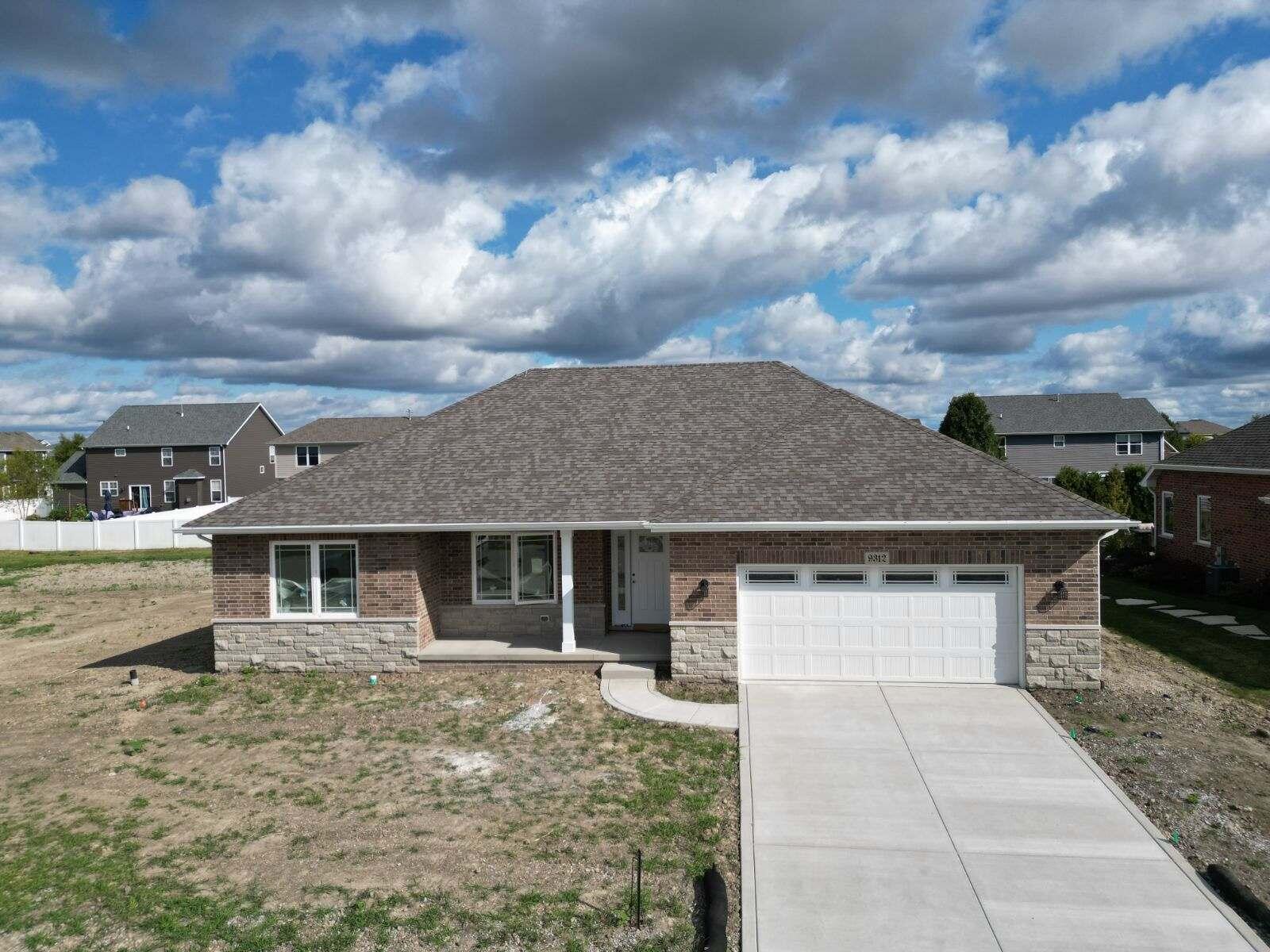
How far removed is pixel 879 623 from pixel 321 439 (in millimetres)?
50988

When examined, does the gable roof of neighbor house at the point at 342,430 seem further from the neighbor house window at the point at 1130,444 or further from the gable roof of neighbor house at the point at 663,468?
the neighbor house window at the point at 1130,444

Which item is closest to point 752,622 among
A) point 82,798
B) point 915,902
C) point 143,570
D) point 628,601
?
point 628,601

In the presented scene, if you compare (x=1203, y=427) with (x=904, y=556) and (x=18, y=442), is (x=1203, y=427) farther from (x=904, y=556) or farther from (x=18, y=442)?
(x=18, y=442)

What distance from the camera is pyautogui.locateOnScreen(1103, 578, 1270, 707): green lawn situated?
1355cm

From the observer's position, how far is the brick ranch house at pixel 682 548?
12.9 m

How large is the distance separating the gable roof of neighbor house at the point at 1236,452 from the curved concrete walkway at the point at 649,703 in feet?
56.2

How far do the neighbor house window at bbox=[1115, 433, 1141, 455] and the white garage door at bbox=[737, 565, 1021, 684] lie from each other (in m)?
46.2

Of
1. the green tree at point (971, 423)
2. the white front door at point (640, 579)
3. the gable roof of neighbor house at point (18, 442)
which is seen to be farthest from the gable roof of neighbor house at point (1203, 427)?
the gable roof of neighbor house at point (18, 442)

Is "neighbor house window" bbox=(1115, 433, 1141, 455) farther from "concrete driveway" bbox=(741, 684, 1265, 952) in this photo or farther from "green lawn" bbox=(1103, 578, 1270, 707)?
"concrete driveway" bbox=(741, 684, 1265, 952)

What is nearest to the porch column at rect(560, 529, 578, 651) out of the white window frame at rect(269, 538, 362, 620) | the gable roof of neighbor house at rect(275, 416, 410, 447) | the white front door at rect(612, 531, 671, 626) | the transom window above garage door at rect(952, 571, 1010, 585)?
the white front door at rect(612, 531, 671, 626)

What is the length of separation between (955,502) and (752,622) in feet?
12.9

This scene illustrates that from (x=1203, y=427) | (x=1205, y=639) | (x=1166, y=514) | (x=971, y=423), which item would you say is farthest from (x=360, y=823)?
(x=1203, y=427)

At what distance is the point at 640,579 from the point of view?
1591 cm

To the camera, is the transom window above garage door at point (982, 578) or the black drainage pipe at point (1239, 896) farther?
the transom window above garage door at point (982, 578)
